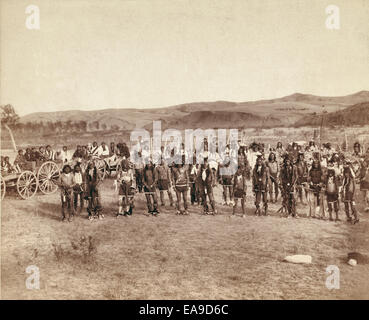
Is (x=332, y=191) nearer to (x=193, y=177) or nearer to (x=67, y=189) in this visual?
(x=193, y=177)

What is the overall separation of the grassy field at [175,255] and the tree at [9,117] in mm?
1515

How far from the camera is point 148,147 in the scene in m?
7.47

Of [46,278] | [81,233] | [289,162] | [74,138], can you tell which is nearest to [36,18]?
[74,138]

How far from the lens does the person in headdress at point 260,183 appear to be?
24.1 feet

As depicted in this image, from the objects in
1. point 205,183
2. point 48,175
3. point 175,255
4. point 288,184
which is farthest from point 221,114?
point 48,175

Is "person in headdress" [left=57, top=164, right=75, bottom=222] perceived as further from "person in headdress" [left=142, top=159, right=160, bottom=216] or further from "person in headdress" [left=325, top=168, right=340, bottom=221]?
"person in headdress" [left=325, top=168, right=340, bottom=221]

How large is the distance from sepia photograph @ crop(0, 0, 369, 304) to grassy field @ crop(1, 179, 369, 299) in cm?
3

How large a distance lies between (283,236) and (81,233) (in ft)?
12.7

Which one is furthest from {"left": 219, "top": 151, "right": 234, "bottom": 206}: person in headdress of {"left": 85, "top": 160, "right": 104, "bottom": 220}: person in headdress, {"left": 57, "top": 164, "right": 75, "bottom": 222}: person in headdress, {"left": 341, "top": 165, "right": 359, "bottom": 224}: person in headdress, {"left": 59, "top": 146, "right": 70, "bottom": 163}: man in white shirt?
{"left": 59, "top": 146, "right": 70, "bottom": 163}: man in white shirt

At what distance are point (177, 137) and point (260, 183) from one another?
6.43 ft

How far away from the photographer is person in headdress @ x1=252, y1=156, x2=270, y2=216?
7.34 m

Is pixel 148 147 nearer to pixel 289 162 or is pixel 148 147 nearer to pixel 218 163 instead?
pixel 218 163

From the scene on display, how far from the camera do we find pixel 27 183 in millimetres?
7465
